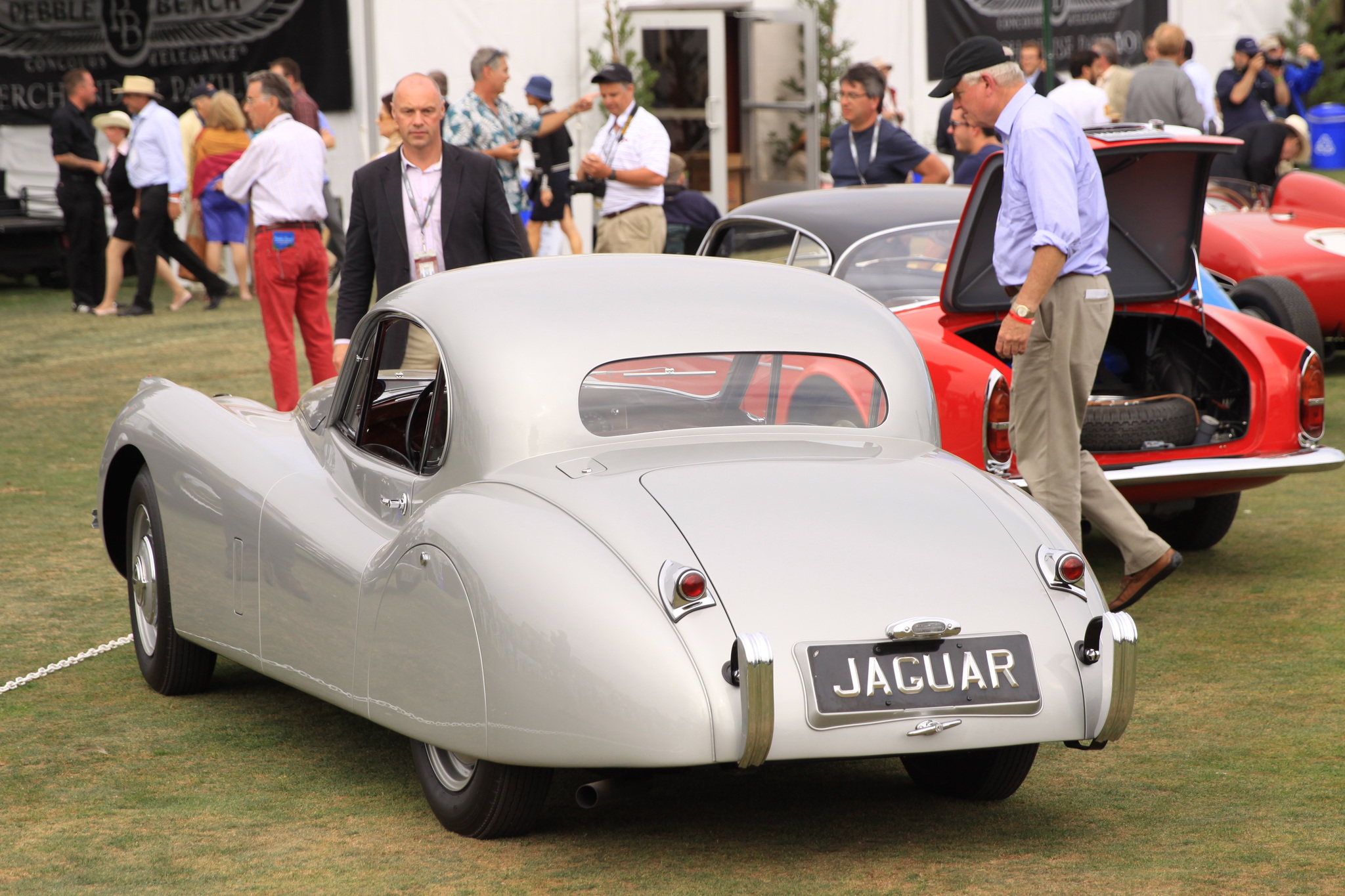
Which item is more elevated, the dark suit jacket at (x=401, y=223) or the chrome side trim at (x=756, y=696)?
the dark suit jacket at (x=401, y=223)

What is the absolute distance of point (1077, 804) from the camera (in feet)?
13.6

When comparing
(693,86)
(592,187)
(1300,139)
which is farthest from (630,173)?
(693,86)

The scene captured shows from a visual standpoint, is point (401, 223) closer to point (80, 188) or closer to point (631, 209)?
point (631, 209)

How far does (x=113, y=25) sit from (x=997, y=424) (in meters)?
16.0

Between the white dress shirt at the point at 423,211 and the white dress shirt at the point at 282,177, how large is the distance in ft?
9.60

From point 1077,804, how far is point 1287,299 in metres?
6.74

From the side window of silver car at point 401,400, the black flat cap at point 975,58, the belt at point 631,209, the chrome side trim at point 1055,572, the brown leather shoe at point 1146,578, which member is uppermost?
the black flat cap at point 975,58

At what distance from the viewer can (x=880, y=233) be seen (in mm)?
7648

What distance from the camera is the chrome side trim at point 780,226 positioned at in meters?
7.75

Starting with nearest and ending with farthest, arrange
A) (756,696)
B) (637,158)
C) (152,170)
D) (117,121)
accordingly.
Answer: (756,696), (637,158), (152,170), (117,121)

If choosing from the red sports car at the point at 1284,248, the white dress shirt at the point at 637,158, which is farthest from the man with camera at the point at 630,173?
the red sports car at the point at 1284,248

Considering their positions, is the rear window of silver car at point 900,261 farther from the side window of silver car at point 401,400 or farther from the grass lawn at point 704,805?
the side window of silver car at point 401,400

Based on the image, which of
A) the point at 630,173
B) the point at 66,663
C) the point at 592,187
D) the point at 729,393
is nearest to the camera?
the point at 729,393

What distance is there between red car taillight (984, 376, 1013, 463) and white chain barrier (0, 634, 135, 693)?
309 centimetres
